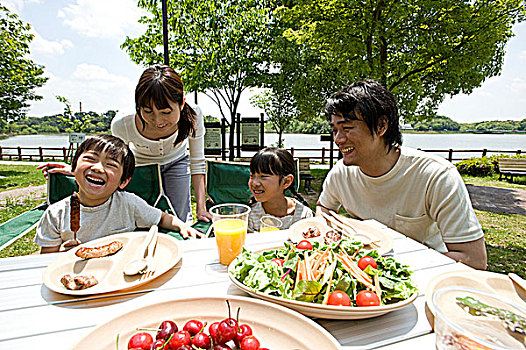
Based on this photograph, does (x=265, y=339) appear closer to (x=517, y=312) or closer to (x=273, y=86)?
(x=517, y=312)

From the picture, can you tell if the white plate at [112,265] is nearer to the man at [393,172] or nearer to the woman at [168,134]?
the woman at [168,134]

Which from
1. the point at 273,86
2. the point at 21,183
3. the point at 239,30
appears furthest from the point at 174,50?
Result: the point at 21,183

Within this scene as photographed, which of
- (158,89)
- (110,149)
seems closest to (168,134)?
(158,89)

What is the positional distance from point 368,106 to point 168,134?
183 cm

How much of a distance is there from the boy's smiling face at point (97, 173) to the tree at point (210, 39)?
880 cm

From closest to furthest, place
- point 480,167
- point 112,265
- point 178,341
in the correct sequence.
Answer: point 178,341 < point 112,265 < point 480,167

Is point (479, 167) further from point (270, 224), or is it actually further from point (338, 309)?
point (338, 309)

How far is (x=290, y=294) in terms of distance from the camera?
1009 millimetres

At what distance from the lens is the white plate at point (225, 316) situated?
812 mm

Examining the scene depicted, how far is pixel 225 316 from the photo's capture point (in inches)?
37.1

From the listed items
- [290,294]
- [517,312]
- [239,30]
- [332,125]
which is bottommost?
[290,294]

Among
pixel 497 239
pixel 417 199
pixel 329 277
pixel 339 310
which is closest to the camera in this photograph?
pixel 339 310

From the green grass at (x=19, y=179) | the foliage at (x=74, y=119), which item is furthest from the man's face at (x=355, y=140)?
the foliage at (x=74, y=119)

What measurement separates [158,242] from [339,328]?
3.54 feet
